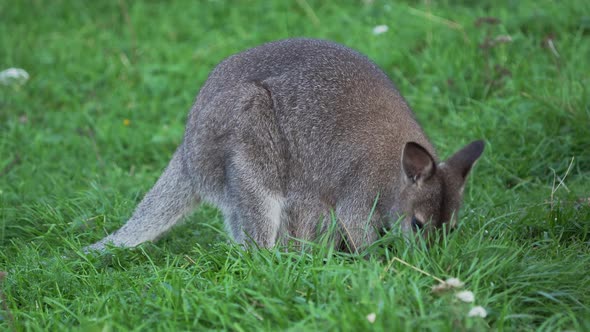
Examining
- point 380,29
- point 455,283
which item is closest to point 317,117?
point 455,283

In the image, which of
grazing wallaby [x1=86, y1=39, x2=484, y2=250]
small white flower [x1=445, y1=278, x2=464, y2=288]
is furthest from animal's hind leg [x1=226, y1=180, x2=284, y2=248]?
small white flower [x1=445, y1=278, x2=464, y2=288]

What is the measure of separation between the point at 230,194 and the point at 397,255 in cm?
105

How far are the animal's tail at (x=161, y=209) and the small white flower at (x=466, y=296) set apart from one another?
6.66 feet

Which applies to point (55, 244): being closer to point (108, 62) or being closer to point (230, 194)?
point (230, 194)

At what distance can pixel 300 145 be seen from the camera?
4.56 meters

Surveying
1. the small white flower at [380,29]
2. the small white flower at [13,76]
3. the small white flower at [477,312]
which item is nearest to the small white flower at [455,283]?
the small white flower at [477,312]

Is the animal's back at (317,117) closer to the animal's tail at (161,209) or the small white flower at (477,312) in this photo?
the animal's tail at (161,209)

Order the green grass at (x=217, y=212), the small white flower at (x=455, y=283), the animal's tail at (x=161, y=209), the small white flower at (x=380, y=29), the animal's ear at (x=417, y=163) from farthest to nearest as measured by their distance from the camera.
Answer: the small white flower at (x=380, y=29)
the animal's tail at (x=161, y=209)
the animal's ear at (x=417, y=163)
the green grass at (x=217, y=212)
the small white flower at (x=455, y=283)

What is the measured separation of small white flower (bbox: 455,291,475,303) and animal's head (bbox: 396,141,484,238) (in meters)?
0.75

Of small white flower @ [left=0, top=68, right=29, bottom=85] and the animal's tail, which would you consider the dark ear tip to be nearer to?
the animal's tail

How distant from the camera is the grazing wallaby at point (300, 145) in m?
4.43

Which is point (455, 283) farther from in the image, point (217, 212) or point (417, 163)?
point (217, 212)

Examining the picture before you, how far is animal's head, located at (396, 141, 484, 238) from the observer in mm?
4008

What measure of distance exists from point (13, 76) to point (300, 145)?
3.78 metres
